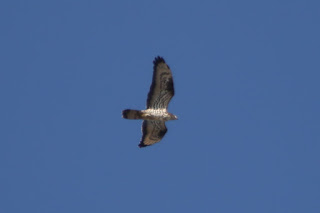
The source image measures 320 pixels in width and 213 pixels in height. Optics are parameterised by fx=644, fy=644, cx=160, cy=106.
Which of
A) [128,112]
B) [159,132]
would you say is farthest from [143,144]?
[128,112]

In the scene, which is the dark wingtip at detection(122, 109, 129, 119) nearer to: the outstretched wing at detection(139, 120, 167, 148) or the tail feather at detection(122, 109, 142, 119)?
the tail feather at detection(122, 109, 142, 119)

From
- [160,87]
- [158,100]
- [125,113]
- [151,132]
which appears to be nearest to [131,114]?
[125,113]

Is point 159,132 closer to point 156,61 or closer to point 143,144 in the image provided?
point 143,144

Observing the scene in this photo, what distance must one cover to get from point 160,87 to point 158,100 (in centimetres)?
Result: 58

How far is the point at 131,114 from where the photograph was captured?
21938mm

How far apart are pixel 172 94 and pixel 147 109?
1.01m

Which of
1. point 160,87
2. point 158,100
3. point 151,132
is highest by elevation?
point 160,87

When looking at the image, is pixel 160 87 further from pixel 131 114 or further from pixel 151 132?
pixel 151 132

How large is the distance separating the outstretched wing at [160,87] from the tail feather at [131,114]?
20.1 inches

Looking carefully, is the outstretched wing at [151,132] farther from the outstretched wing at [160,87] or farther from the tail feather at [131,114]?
the tail feather at [131,114]

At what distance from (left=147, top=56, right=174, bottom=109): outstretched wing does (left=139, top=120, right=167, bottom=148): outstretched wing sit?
1.21 meters

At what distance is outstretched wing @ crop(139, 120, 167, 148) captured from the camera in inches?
933

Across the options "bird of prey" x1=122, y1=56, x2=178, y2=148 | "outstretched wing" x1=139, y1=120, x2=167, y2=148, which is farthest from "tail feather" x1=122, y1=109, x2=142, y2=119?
"outstretched wing" x1=139, y1=120, x2=167, y2=148

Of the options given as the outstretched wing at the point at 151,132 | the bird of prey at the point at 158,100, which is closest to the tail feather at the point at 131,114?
the bird of prey at the point at 158,100
